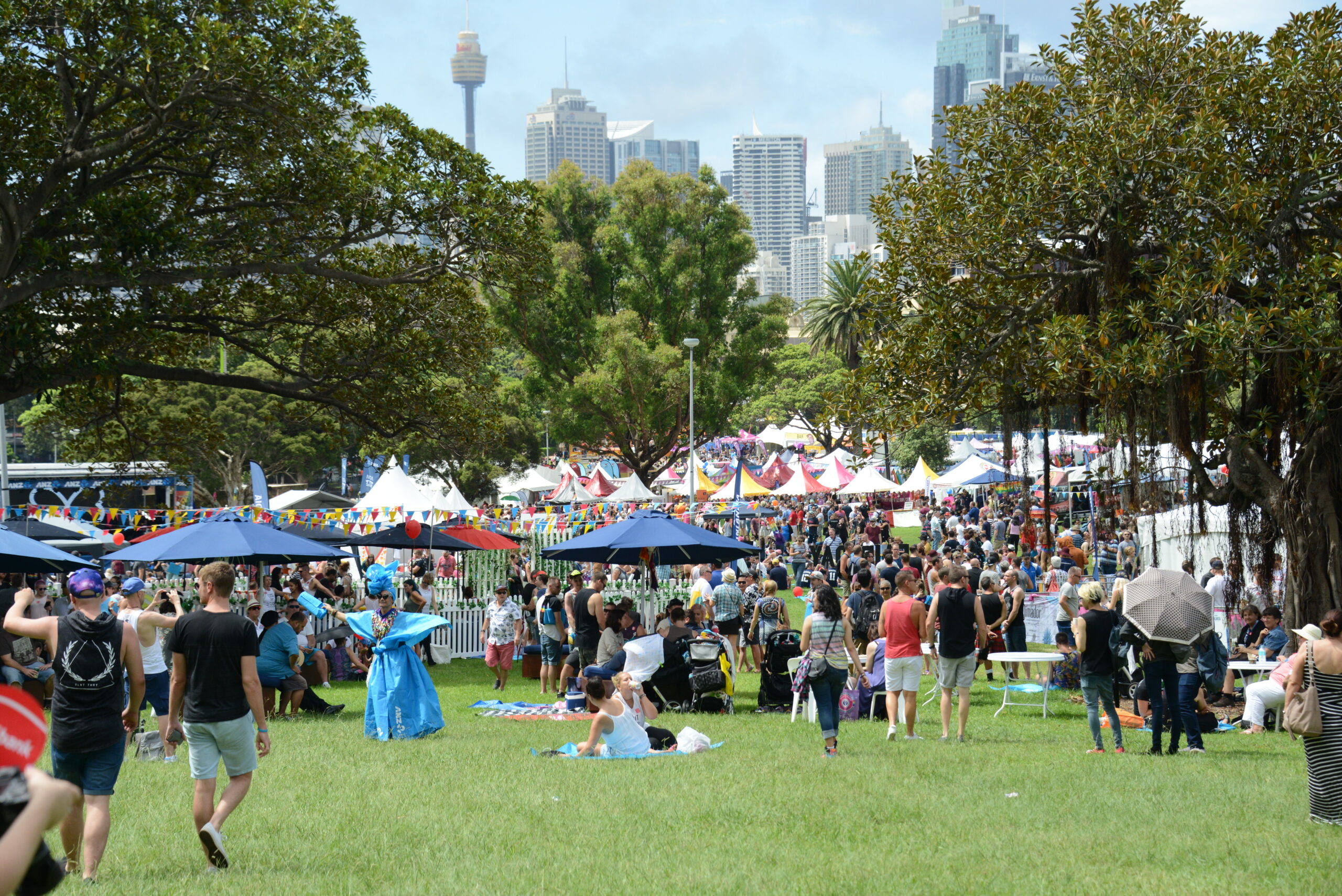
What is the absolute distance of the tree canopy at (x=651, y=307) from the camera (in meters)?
39.2

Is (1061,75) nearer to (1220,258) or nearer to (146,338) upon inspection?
(1220,258)

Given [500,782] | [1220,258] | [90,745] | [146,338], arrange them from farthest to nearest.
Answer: [146,338]
[1220,258]
[500,782]
[90,745]

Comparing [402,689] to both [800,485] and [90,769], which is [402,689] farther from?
[800,485]

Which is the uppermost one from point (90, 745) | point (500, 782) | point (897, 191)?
point (897, 191)

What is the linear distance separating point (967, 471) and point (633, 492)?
13134 mm

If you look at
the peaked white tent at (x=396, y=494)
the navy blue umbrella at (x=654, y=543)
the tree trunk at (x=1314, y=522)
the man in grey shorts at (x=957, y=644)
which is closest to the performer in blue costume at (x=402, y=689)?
the navy blue umbrella at (x=654, y=543)

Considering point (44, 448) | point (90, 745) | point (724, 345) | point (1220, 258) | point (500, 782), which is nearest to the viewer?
point (90, 745)

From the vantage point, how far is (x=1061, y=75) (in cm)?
1384

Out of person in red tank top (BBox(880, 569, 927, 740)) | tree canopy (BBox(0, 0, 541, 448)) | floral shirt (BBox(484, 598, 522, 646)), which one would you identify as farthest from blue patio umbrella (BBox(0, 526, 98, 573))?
person in red tank top (BBox(880, 569, 927, 740))

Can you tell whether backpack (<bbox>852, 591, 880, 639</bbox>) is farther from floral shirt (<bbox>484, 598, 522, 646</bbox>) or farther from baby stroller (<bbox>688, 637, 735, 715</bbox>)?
floral shirt (<bbox>484, 598, 522, 646</bbox>)

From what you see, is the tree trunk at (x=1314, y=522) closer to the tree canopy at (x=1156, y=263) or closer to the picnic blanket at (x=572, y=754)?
the tree canopy at (x=1156, y=263)

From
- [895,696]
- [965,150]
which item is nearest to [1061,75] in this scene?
[965,150]

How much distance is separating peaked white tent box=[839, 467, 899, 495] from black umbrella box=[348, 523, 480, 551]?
20132 millimetres

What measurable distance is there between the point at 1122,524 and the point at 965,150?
883 centimetres
